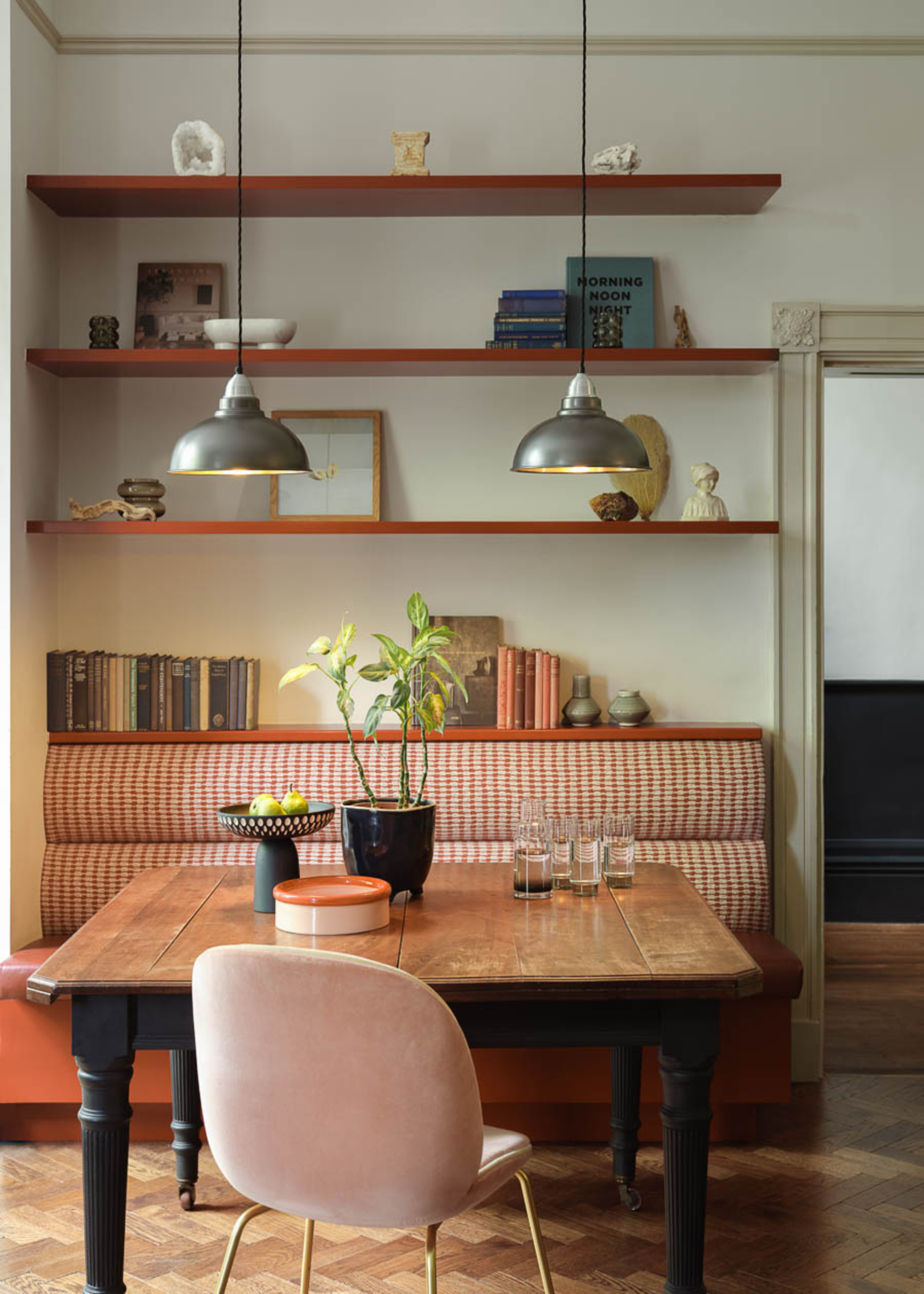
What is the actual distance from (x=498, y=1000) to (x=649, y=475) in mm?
2222

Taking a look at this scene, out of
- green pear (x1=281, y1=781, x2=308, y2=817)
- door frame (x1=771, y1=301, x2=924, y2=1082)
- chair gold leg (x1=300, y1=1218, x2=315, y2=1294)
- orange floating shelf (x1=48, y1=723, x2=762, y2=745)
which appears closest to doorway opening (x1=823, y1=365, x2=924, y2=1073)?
door frame (x1=771, y1=301, x2=924, y2=1082)

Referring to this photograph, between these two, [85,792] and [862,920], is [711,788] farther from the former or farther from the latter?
[862,920]

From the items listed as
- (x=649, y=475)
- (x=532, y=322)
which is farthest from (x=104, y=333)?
(x=649, y=475)

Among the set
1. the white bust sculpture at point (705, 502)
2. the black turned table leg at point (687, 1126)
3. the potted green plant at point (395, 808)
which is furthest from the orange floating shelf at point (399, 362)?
the black turned table leg at point (687, 1126)

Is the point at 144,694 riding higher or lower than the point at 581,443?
lower

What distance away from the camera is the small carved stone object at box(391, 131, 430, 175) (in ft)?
12.6

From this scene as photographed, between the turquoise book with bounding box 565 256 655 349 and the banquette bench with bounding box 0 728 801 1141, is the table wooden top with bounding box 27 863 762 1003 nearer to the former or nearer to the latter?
the banquette bench with bounding box 0 728 801 1141

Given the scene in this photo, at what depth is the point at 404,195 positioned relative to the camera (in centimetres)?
387

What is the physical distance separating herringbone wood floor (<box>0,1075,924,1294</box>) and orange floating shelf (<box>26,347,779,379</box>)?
2.23 m

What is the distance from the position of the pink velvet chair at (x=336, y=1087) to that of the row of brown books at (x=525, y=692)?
2.00 metres

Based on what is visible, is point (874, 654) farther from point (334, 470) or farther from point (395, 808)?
point (395, 808)

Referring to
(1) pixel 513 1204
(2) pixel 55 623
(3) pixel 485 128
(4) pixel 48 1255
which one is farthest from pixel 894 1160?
(3) pixel 485 128

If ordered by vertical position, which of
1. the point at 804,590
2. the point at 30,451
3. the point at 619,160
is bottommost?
the point at 804,590

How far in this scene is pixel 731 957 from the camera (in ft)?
7.81
